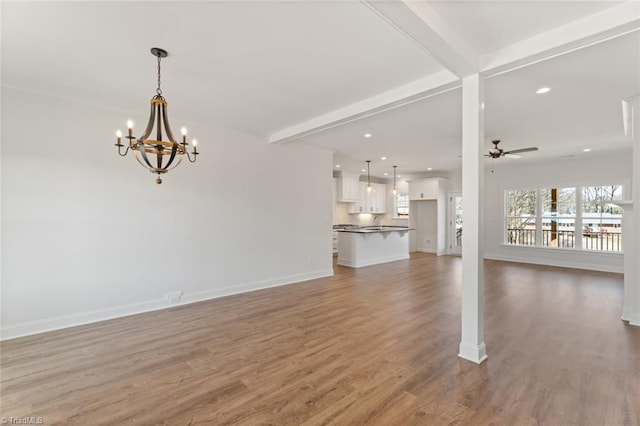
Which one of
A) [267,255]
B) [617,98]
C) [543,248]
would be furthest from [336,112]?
[543,248]

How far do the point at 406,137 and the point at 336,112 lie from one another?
5.86ft

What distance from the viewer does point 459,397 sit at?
2.12 metres

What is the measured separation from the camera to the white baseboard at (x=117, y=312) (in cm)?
324

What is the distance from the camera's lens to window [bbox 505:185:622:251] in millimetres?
6859

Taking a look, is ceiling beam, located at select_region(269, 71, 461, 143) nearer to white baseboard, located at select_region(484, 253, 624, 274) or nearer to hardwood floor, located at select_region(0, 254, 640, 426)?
hardwood floor, located at select_region(0, 254, 640, 426)

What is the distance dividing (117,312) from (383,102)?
4.34 metres

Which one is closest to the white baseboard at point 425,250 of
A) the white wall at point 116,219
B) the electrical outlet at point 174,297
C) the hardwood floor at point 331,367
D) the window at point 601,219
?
the window at point 601,219

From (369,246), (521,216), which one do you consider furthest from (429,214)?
(369,246)

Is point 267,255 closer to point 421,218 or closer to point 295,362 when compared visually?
point 295,362

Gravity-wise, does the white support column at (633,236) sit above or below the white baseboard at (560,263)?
above

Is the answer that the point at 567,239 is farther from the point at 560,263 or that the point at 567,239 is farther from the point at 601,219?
the point at 601,219

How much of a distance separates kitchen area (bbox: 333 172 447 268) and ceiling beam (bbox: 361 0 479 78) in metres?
5.08

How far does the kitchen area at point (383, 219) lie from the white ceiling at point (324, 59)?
148 inches

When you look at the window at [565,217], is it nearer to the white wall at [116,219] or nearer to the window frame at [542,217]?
the window frame at [542,217]
